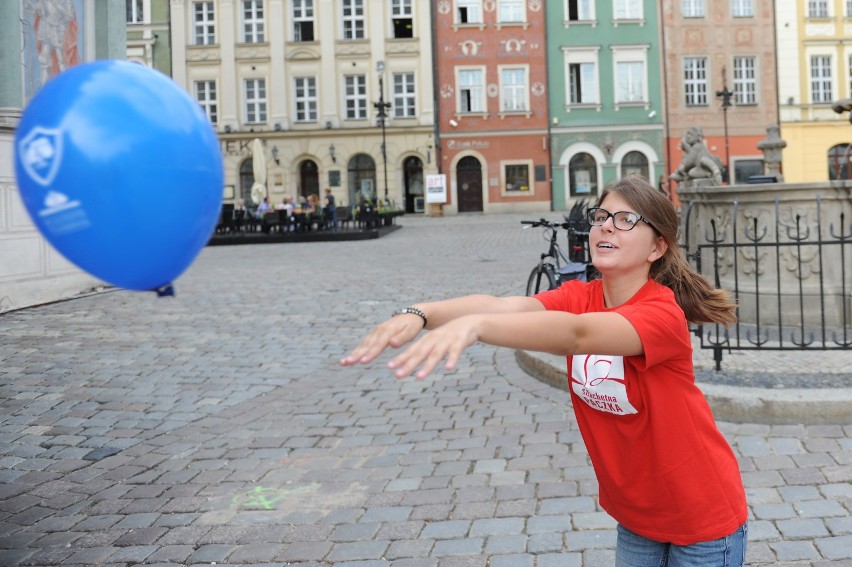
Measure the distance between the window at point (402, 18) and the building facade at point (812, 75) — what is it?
16.5 meters

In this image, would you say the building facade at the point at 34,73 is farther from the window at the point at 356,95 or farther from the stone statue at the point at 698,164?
the window at the point at 356,95

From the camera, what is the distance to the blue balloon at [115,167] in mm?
1434

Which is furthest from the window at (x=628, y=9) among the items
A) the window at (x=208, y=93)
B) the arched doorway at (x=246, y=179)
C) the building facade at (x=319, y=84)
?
the window at (x=208, y=93)

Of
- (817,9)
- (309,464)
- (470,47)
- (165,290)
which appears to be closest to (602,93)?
(470,47)

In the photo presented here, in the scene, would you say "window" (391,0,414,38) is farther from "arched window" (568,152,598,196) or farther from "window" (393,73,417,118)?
"arched window" (568,152,598,196)

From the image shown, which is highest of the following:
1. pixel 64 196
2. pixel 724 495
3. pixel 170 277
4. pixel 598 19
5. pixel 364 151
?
pixel 598 19

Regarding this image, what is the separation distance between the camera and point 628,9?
128 feet

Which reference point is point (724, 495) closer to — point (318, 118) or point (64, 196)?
point (64, 196)

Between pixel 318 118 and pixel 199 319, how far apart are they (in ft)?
98.1

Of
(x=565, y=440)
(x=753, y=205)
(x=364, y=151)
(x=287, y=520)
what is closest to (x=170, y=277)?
(x=287, y=520)

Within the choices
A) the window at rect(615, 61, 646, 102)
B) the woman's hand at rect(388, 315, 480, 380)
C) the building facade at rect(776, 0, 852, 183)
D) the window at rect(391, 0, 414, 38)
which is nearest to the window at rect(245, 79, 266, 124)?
the window at rect(391, 0, 414, 38)

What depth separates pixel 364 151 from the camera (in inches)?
1519

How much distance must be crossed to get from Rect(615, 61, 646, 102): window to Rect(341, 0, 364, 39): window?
463 inches

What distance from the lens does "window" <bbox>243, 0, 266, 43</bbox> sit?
3894 cm
